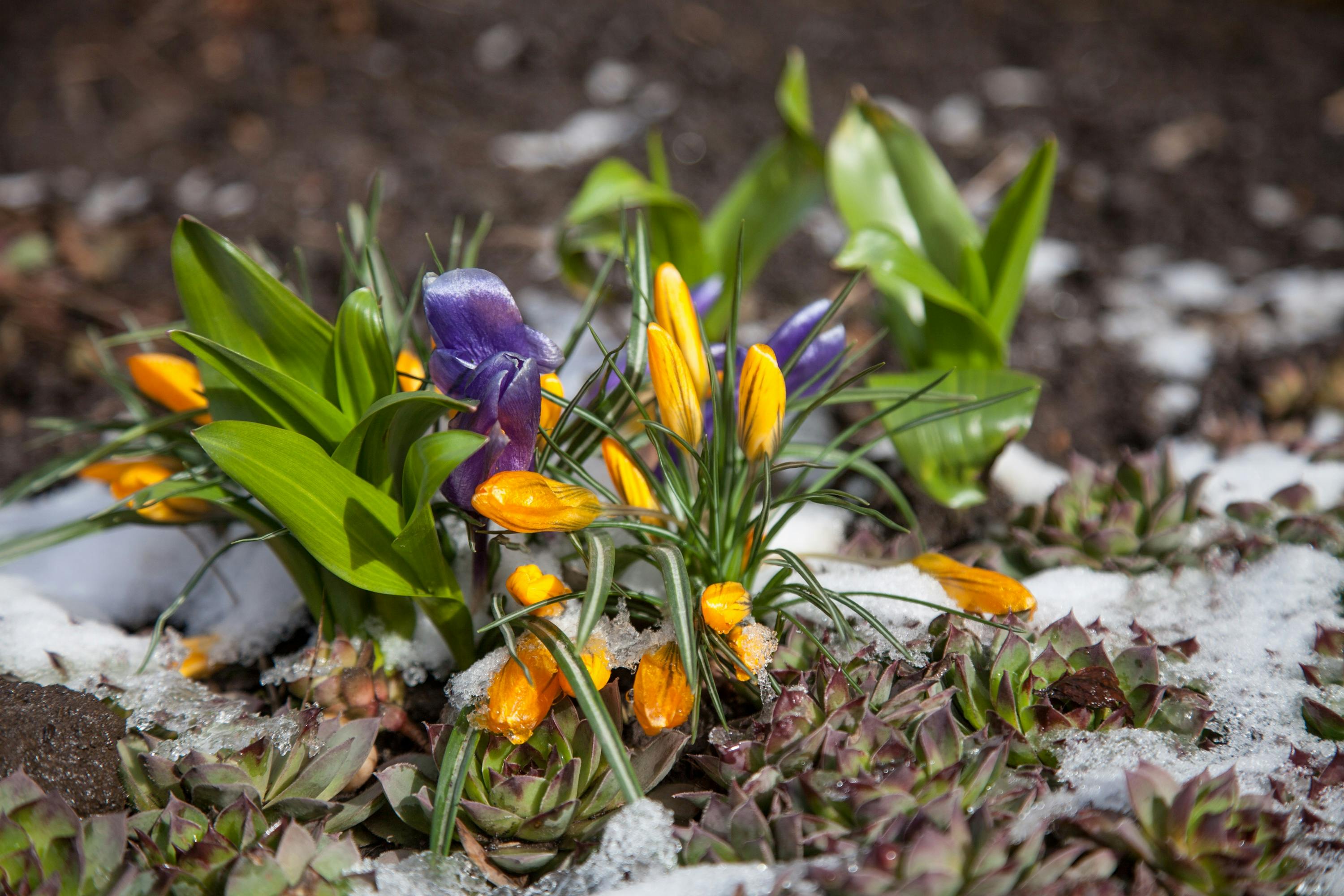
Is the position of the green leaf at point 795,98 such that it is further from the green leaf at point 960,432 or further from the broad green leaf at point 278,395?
the broad green leaf at point 278,395

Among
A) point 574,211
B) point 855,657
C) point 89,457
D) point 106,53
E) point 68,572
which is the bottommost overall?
point 68,572

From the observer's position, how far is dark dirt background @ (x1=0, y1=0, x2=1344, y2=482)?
2.43m

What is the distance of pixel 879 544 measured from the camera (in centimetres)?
150

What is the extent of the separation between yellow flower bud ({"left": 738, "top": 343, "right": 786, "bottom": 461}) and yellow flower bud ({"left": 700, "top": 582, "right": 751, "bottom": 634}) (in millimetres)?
165

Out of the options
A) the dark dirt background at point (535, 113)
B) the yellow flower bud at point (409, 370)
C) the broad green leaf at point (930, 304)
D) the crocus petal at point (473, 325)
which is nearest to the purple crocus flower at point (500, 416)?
the crocus petal at point (473, 325)

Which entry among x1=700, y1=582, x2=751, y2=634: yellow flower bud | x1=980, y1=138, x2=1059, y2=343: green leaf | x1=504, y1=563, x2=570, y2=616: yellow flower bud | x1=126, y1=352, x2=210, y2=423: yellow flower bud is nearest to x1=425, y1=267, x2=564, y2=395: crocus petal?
x1=504, y1=563, x2=570, y2=616: yellow flower bud

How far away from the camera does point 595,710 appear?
0.94 m

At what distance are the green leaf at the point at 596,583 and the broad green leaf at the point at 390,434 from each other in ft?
0.70

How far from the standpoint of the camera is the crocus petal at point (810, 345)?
1.23 meters

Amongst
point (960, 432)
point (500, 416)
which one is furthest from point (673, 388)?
point (960, 432)

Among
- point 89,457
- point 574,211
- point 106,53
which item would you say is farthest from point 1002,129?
point 106,53

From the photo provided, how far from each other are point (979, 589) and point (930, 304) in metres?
0.58

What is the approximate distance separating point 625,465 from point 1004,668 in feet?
1.82

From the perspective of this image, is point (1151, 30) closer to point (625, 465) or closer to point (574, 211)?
point (574, 211)
